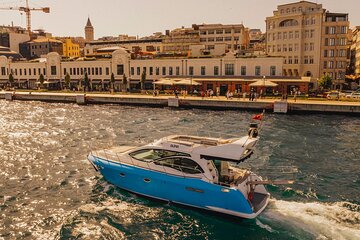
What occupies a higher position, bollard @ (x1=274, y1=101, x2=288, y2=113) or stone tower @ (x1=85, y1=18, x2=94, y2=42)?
stone tower @ (x1=85, y1=18, x2=94, y2=42)

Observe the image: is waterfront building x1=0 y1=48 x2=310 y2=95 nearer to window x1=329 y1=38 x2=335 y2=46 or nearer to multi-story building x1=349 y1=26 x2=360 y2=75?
window x1=329 y1=38 x2=335 y2=46

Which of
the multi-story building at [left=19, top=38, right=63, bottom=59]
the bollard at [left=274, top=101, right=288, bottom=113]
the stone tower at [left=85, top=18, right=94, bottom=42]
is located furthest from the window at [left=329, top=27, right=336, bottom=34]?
the stone tower at [left=85, top=18, right=94, bottom=42]

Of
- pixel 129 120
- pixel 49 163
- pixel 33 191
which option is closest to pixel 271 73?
pixel 129 120

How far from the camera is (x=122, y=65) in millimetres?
83438

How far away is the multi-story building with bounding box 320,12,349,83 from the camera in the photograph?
266 ft

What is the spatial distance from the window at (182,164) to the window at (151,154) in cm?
26

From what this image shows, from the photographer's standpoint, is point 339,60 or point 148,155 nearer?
point 148,155

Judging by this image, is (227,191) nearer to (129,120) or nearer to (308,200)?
(308,200)

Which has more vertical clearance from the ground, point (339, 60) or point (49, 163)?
point (339, 60)

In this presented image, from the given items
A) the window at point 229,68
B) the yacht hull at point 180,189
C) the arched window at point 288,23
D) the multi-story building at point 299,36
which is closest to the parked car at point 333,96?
the window at point 229,68

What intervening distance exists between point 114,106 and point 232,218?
1840 inches

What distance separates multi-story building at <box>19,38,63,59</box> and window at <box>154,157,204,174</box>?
404ft

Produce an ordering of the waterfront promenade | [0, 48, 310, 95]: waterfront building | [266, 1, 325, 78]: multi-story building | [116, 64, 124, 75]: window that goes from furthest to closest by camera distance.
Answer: [116, 64, 124, 75]: window → [266, 1, 325, 78]: multi-story building → [0, 48, 310, 95]: waterfront building → the waterfront promenade

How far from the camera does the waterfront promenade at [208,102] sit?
51.4m
